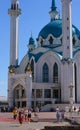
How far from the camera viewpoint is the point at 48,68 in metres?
73.4

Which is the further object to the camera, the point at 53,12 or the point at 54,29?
the point at 53,12

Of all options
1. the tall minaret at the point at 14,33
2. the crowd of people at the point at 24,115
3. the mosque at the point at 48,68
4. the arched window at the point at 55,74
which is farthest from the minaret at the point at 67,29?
the crowd of people at the point at 24,115

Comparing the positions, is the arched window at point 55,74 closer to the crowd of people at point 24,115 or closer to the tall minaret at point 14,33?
the tall minaret at point 14,33

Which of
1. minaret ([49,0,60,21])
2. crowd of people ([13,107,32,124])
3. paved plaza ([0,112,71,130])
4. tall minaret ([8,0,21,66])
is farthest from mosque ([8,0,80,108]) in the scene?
paved plaza ([0,112,71,130])

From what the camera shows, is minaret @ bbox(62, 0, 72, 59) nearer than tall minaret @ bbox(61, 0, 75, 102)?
No

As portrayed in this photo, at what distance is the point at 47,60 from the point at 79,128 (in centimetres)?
5392

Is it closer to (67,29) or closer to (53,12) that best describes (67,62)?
(67,29)

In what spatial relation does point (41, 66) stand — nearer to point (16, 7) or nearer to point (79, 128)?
point (16, 7)

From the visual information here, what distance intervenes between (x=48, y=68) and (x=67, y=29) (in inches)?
397

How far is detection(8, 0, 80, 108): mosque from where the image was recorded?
67125mm

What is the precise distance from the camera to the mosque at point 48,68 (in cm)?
6712

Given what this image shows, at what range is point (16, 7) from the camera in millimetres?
77125

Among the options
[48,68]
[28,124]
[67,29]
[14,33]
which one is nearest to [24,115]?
[28,124]

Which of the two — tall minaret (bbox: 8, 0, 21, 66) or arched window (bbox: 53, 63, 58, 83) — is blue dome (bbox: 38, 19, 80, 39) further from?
arched window (bbox: 53, 63, 58, 83)
